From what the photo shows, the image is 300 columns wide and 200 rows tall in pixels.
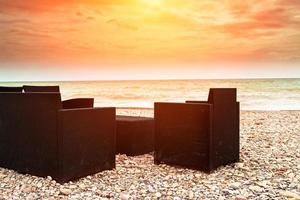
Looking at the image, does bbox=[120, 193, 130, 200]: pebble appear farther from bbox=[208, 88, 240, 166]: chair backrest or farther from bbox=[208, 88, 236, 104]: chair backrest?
bbox=[208, 88, 236, 104]: chair backrest

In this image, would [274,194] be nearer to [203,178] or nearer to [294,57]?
[203,178]

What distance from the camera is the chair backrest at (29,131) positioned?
3.33 metres

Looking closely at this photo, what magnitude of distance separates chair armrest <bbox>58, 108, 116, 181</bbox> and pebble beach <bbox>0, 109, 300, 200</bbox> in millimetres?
111

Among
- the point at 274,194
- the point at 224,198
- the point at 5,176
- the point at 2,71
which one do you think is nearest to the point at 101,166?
the point at 5,176

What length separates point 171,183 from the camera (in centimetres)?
338

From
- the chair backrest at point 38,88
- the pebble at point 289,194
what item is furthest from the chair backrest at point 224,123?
the chair backrest at point 38,88

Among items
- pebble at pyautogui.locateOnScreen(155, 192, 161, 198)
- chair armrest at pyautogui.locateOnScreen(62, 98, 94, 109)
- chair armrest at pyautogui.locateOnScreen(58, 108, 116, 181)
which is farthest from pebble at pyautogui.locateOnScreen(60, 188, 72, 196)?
chair armrest at pyautogui.locateOnScreen(62, 98, 94, 109)

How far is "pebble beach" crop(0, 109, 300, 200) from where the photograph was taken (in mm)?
3043

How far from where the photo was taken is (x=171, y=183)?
338cm

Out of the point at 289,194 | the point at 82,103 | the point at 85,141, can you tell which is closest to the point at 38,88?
the point at 82,103

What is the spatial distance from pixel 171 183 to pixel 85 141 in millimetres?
905

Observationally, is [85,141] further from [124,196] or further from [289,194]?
[289,194]

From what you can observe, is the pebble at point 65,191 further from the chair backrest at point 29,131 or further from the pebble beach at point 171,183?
the chair backrest at point 29,131

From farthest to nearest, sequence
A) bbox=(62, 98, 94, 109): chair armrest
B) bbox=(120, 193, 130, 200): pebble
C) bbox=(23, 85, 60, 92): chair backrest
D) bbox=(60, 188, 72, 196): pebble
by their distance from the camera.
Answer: bbox=(23, 85, 60, 92): chair backrest < bbox=(62, 98, 94, 109): chair armrest < bbox=(60, 188, 72, 196): pebble < bbox=(120, 193, 130, 200): pebble
